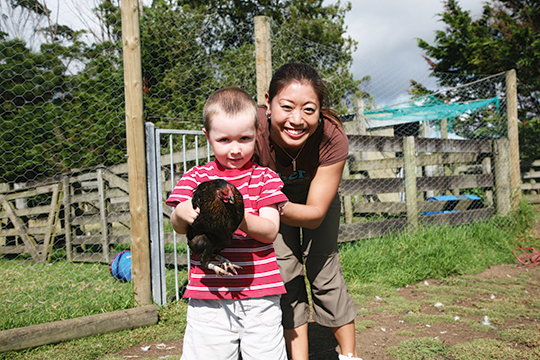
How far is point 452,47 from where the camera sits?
1434 cm

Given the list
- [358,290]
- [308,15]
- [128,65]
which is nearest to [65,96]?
[128,65]

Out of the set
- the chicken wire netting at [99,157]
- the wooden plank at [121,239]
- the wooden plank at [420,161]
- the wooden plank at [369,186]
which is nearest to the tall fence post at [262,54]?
the chicken wire netting at [99,157]

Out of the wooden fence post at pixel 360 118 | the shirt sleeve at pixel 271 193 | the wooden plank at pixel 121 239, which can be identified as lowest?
the wooden plank at pixel 121 239

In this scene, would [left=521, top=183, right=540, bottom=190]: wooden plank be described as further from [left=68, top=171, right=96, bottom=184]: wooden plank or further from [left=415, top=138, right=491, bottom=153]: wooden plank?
[left=68, top=171, right=96, bottom=184]: wooden plank

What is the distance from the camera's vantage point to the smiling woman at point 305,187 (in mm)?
1805

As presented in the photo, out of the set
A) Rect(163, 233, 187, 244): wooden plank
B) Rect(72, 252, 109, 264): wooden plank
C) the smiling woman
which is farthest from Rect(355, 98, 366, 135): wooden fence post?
the smiling woman

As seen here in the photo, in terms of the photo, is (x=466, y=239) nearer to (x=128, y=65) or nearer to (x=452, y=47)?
(x=128, y=65)

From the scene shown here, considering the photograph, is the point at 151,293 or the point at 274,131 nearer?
the point at 274,131

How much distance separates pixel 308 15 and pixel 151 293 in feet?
61.8

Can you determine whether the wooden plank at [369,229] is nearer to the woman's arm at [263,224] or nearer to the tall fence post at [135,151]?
the tall fence post at [135,151]

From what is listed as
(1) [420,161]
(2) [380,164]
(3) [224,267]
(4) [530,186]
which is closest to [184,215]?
(3) [224,267]

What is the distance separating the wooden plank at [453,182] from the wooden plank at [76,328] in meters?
4.16

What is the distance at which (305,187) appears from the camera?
213 cm

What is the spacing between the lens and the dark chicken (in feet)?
4.27
